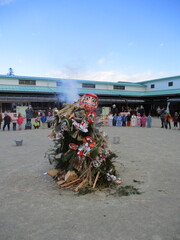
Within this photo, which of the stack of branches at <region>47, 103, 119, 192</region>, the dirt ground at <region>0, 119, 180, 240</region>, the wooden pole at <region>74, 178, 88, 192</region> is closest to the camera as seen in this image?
the dirt ground at <region>0, 119, 180, 240</region>

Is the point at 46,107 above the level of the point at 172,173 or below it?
above

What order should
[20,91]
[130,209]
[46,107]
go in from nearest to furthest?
[130,209] < [20,91] < [46,107]

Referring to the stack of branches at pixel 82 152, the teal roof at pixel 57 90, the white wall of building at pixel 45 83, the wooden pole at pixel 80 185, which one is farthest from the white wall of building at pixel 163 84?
the wooden pole at pixel 80 185

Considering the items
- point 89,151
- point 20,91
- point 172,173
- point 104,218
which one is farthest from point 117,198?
point 20,91

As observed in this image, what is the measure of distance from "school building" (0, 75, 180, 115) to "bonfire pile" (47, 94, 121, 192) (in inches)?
667

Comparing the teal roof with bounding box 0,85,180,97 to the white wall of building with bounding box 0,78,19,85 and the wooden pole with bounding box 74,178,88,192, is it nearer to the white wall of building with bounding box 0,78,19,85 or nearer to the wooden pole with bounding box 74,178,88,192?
the white wall of building with bounding box 0,78,19,85

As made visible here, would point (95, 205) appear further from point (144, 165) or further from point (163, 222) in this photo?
point (144, 165)

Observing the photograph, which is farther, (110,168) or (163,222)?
(110,168)

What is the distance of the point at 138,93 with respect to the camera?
37.8 meters

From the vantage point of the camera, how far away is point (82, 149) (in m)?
4.88

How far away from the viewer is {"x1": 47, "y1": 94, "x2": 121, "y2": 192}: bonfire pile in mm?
4910

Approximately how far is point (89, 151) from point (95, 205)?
1.28 m

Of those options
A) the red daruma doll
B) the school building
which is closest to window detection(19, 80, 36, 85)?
the school building

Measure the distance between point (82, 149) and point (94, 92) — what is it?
94.1ft
